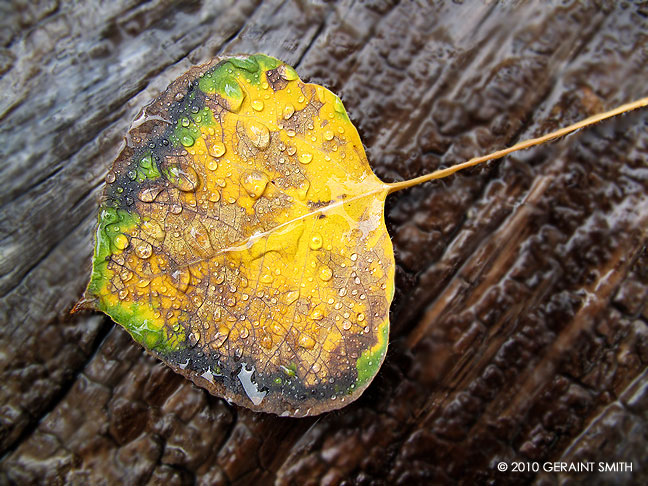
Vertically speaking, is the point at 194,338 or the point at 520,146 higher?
the point at 520,146

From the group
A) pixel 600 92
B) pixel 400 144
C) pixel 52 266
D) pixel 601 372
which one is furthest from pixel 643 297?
→ pixel 52 266

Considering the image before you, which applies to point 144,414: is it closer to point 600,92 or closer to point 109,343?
point 109,343

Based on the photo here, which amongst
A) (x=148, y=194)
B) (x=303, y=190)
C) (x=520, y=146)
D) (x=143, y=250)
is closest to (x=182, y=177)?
(x=148, y=194)

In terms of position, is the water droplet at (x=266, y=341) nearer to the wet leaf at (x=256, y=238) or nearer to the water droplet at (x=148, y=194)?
the wet leaf at (x=256, y=238)

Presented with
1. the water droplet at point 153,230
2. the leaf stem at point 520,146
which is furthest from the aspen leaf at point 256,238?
the leaf stem at point 520,146

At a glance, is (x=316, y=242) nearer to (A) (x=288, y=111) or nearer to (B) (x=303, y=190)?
(B) (x=303, y=190)
